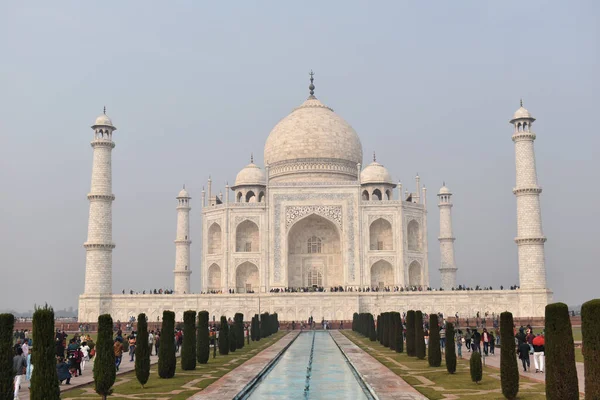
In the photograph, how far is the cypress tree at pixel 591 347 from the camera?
853 centimetres

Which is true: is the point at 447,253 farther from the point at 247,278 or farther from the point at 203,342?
the point at 203,342

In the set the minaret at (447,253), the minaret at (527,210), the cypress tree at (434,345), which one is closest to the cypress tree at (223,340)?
the cypress tree at (434,345)

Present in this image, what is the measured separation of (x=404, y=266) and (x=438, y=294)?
4356 millimetres

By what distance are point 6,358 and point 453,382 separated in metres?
7.92

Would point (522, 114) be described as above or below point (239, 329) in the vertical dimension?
above

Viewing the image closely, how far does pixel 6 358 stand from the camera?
923 cm

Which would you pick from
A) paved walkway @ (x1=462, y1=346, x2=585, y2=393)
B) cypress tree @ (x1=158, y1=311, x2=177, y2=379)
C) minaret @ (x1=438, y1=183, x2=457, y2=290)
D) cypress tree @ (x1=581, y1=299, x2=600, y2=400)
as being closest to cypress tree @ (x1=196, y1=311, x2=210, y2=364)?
cypress tree @ (x1=158, y1=311, x2=177, y2=379)

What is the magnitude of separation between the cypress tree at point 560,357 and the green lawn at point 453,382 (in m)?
1.83

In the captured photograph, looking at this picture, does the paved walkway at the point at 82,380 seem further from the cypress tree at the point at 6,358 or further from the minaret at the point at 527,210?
the minaret at the point at 527,210

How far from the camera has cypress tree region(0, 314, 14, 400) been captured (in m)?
9.10

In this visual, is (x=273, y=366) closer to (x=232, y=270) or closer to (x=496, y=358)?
(x=496, y=358)

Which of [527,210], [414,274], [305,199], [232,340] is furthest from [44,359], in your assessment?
[414,274]

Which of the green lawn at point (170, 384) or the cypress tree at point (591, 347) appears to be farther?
the green lawn at point (170, 384)

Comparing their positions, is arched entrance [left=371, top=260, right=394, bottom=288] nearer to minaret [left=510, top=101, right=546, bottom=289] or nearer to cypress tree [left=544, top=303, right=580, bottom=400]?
minaret [left=510, top=101, right=546, bottom=289]
